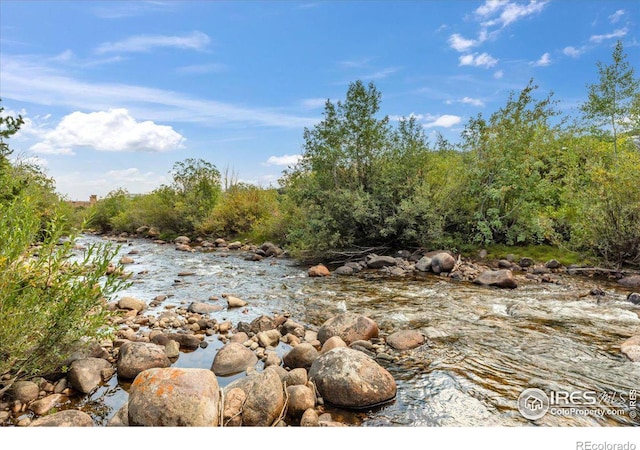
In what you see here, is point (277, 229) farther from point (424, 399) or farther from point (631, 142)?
point (424, 399)

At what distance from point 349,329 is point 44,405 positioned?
15.4 ft

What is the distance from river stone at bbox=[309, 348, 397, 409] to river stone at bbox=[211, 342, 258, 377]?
1.32 metres

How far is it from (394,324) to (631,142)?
1379cm

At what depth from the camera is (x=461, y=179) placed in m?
17.3

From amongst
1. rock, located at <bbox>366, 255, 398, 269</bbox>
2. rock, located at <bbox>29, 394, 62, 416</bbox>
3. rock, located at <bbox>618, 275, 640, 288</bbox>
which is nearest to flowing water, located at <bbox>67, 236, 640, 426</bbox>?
rock, located at <bbox>29, 394, 62, 416</bbox>

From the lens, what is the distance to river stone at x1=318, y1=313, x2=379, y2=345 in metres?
7.19

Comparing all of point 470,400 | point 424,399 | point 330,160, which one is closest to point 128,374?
point 424,399

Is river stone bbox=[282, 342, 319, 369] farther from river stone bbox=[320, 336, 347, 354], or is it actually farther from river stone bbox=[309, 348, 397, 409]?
river stone bbox=[309, 348, 397, 409]

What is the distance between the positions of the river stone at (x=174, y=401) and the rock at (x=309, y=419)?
982 mm

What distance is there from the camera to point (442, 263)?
1410cm

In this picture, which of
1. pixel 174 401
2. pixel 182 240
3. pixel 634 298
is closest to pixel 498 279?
pixel 634 298

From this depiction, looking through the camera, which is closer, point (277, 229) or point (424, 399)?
point (424, 399)
